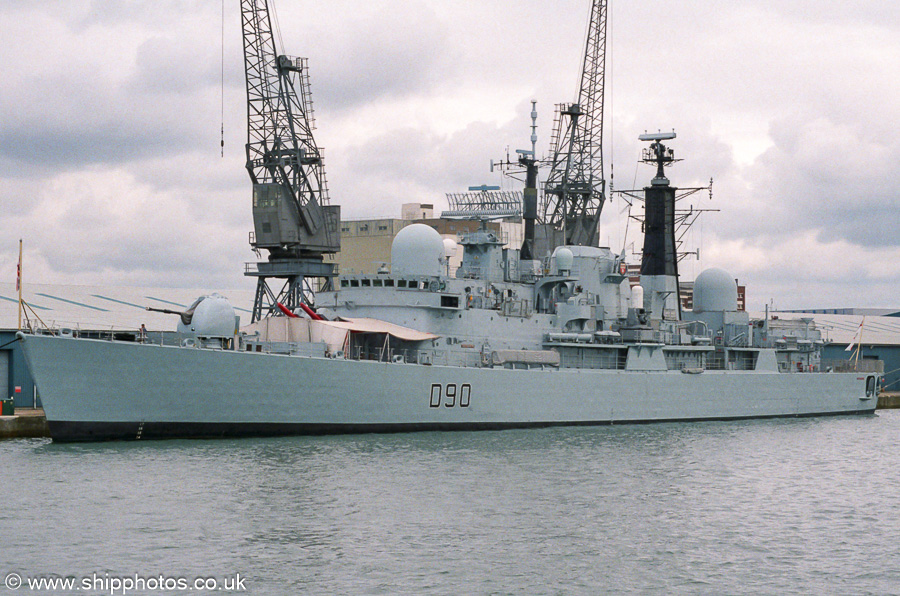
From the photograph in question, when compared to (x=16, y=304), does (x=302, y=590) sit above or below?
below

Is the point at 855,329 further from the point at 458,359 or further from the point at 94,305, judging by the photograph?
the point at 94,305

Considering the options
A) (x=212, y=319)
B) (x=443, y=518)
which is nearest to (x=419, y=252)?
(x=212, y=319)

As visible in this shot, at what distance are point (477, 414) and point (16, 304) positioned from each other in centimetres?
1918

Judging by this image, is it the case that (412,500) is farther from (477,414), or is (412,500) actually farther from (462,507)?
(477,414)

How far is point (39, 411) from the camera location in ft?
108

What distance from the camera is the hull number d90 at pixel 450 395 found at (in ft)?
102

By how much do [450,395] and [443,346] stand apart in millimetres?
2219

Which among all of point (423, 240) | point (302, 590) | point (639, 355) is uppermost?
point (423, 240)

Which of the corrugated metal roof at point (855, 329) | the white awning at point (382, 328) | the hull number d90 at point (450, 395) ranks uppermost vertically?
the corrugated metal roof at point (855, 329)

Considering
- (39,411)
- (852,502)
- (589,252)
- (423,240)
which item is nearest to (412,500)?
(852,502)

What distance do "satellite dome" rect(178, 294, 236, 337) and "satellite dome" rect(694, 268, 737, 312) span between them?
2567 centimetres

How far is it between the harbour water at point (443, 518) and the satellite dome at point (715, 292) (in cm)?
1786

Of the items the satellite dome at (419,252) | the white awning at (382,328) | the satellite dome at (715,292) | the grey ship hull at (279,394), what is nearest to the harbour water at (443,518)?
the grey ship hull at (279,394)

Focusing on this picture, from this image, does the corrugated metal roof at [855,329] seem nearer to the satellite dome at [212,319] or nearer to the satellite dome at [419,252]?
the satellite dome at [419,252]
